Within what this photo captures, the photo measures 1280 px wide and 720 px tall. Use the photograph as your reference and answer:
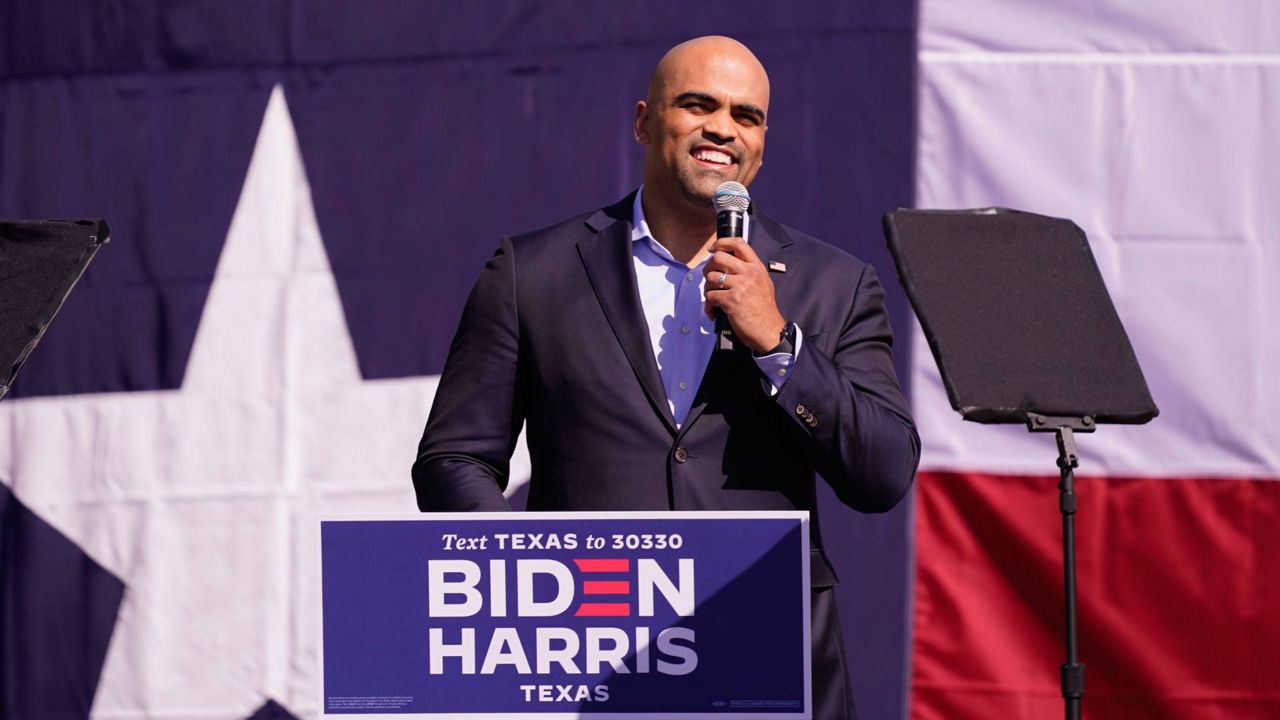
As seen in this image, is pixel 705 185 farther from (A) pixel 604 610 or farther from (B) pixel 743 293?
(A) pixel 604 610

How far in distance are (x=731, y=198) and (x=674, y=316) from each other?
241 mm

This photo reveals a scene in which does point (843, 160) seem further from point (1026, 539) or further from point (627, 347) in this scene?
point (627, 347)

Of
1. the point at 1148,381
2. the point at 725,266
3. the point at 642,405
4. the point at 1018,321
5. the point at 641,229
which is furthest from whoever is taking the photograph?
the point at 1148,381

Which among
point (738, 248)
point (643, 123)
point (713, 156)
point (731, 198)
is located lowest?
point (738, 248)

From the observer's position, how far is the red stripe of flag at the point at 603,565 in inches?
72.2

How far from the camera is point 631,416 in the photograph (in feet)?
7.62

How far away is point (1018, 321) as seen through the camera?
2.81 m

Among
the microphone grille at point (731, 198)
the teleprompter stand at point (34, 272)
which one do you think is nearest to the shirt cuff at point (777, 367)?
the microphone grille at point (731, 198)

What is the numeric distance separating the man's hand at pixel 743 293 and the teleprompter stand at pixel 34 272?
1.00 meters

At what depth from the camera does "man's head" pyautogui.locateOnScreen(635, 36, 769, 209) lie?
2436mm

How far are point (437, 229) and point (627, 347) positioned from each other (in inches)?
76.2

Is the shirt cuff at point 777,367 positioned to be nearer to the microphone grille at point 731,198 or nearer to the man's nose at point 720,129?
the microphone grille at point 731,198

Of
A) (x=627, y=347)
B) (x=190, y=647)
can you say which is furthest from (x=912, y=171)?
(x=190, y=647)

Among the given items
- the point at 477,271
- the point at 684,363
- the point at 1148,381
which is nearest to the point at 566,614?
the point at 684,363
